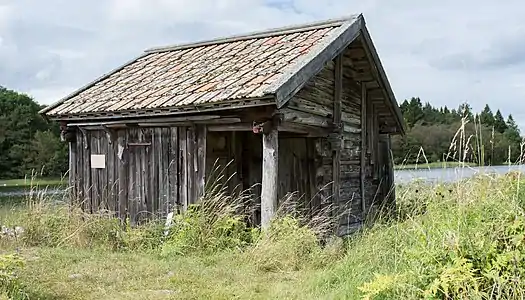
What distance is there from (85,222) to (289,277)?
387 centimetres

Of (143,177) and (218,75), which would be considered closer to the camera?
(218,75)

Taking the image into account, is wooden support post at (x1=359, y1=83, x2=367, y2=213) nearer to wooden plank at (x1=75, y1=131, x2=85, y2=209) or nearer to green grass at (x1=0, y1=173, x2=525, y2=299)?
green grass at (x1=0, y1=173, x2=525, y2=299)

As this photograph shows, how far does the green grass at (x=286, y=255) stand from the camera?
415cm

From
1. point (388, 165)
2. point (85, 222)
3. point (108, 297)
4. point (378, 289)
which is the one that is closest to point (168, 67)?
point (85, 222)

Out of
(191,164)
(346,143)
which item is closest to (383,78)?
(346,143)

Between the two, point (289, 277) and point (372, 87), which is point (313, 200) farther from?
point (289, 277)

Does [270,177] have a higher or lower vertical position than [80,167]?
lower

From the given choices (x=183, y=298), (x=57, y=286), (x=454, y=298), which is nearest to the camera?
(x=454, y=298)

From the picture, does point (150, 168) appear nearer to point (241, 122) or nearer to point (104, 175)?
point (104, 175)

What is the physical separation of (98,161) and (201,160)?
259 centimetres

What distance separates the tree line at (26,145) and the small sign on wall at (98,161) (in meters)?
21.0

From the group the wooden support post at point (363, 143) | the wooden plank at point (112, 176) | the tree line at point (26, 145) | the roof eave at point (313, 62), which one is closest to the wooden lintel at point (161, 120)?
the wooden plank at point (112, 176)

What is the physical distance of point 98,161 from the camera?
412 inches

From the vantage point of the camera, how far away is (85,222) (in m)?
8.45
